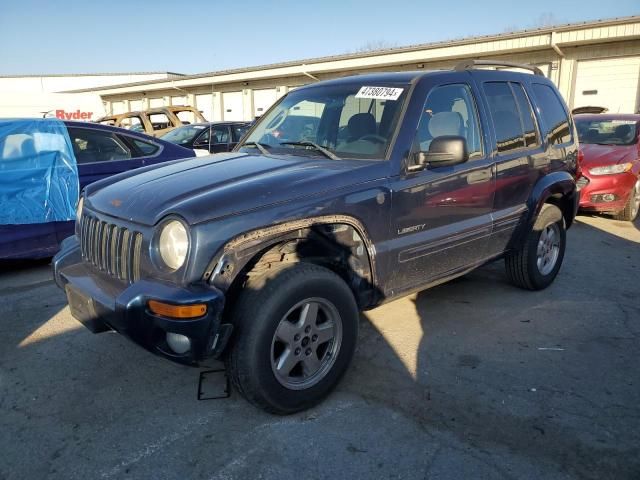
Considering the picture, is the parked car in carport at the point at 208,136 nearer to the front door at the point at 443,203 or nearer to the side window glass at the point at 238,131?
the side window glass at the point at 238,131

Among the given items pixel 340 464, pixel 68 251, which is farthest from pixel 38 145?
pixel 340 464

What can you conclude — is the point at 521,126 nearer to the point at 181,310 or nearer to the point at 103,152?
the point at 181,310

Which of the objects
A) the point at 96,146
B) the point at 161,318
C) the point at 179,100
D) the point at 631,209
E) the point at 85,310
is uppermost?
the point at 179,100

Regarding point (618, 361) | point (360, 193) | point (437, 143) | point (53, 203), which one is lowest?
point (618, 361)

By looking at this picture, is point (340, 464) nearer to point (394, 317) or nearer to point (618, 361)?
point (394, 317)

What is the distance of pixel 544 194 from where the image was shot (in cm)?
439

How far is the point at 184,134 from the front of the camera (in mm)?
11320

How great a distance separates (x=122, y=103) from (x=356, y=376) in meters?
37.1

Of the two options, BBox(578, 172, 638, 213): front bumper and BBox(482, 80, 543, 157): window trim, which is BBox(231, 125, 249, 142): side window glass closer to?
BBox(578, 172, 638, 213): front bumper

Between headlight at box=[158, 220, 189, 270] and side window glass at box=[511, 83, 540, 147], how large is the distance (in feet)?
10.1

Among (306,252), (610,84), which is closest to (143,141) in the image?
(306,252)

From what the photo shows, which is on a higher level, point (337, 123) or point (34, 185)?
point (337, 123)

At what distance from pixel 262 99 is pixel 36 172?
66.5 feet

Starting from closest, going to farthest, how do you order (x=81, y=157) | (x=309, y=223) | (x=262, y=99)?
1. (x=309, y=223)
2. (x=81, y=157)
3. (x=262, y=99)
